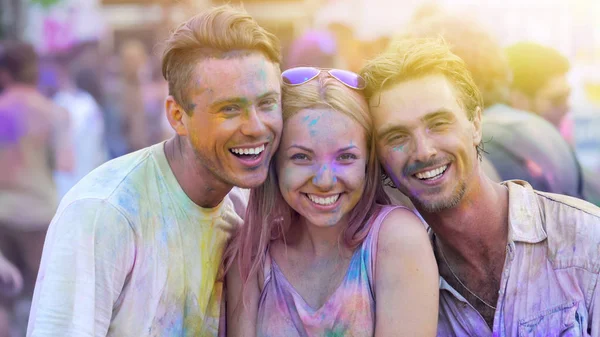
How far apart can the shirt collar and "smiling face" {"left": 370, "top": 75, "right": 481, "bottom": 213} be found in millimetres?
215

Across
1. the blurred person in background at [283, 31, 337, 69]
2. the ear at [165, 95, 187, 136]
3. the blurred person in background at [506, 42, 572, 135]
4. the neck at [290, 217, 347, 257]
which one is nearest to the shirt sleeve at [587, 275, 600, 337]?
the neck at [290, 217, 347, 257]

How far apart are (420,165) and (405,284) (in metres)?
0.44

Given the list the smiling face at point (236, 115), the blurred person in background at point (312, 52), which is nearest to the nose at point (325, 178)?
the smiling face at point (236, 115)

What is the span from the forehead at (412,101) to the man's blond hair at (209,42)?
17.6 inches

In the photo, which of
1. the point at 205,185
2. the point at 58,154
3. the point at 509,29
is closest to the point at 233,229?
the point at 205,185

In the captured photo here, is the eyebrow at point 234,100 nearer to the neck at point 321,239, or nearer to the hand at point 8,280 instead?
the neck at point 321,239

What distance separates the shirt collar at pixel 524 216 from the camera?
2.76 m

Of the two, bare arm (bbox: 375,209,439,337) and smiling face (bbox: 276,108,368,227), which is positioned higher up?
smiling face (bbox: 276,108,368,227)

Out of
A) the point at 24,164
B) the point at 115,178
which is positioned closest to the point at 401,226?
the point at 115,178

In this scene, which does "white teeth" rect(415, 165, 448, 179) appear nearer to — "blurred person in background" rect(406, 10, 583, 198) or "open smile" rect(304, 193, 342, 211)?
"open smile" rect(304, 193, 342, 211)

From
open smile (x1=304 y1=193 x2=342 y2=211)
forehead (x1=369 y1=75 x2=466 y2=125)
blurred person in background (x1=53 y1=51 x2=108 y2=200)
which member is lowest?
blurred person in background (x1=53 y1=51 x2=108 y2=200)

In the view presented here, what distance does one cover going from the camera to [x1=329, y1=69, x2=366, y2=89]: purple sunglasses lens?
2.76 m

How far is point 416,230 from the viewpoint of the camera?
2.62 metres

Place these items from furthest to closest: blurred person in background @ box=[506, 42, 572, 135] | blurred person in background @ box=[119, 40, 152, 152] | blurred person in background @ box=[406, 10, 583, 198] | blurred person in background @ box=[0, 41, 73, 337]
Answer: blurred person in background @ box=[119, 40, 152, 152], blurred person in background @ box=[0, 41, 73, 337], blurred person in background @ box=[506, 42, 572, 135], blurred person in background @ box=[406, 10, 583, 198]
